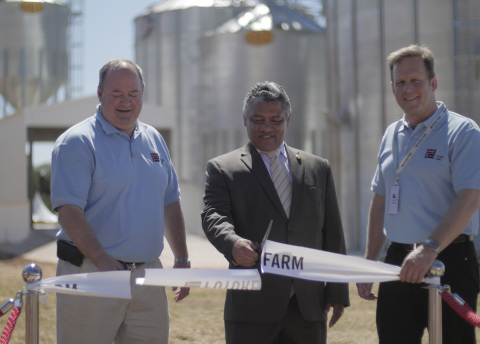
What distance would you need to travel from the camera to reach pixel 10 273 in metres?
14.4

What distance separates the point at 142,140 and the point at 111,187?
409 millimetres

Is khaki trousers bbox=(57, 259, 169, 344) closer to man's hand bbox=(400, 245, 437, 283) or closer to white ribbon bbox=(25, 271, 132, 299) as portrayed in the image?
white ribbon bbox=(25, 271, 132, 299)

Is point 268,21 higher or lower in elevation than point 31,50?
higher

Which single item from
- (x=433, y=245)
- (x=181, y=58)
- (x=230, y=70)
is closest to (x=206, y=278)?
(x=433, y=245)

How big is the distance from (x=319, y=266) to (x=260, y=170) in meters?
0.65

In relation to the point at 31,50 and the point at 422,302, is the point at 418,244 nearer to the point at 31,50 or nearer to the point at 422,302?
the point at 422,302

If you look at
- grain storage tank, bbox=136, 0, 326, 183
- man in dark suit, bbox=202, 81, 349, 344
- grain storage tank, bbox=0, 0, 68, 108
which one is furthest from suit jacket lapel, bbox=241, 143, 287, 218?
grain storage tank, bbox=0, 0, 68, 108

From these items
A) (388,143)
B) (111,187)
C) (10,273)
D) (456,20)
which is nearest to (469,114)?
(456,20)

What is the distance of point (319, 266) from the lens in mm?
4055

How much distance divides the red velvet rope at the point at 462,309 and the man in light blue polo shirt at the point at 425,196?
10.8 inches

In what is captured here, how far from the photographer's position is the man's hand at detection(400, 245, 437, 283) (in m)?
3.98

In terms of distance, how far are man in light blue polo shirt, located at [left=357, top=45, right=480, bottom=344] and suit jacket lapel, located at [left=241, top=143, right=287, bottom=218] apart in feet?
2.40

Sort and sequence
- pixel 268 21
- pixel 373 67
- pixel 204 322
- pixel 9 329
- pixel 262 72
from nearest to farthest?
pixel 9 329
pixel 204 322
pixel 373 67
pixel 262 72
pixel 268 21

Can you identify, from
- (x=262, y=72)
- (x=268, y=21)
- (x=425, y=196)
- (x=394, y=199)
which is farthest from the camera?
(x=268, y=21)
